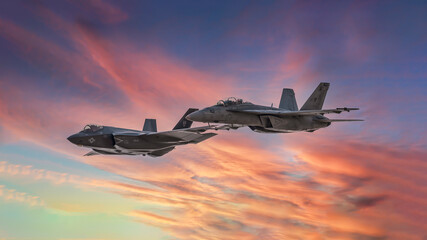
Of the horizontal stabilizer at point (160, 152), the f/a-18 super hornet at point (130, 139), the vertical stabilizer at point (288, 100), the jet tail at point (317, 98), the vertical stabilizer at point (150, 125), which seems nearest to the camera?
the jet tail at point (317, 98)

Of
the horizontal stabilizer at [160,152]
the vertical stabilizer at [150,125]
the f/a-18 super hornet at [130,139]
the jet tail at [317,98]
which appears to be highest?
the jet tail at [317,98]

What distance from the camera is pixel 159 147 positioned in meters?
64.5

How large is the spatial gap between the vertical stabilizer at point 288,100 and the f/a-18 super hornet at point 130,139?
12.6 m

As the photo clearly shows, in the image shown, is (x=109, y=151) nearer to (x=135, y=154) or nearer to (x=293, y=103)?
(x=135, y=154)

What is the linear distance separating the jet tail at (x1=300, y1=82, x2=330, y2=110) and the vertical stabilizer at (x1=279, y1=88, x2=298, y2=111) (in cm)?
428

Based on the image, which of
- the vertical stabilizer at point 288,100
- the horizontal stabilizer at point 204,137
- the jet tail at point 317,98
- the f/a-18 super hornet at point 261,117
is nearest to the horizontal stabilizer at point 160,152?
→ the horizontal stabilizer at point 204,137

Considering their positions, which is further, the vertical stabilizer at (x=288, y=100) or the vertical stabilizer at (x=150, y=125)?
the vertical stabilizer at (x=150, y=125)

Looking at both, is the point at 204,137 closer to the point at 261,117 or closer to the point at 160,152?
the point at 160,152

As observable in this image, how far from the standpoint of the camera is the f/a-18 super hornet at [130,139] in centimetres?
6244

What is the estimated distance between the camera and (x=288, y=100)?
2633 inches

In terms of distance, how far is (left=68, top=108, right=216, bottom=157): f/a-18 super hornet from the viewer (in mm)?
62438

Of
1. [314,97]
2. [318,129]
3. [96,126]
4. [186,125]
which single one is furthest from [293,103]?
[96,126]

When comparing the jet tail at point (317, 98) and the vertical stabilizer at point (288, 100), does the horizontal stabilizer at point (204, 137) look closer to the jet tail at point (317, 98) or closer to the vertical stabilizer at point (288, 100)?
the vertical stabilizer at point (288, 100)

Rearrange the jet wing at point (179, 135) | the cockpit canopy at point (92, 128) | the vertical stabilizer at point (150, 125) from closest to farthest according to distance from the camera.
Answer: the jet wing at point (179, 135) → the cockpit canopy at point (92, 128) → the vertical stabilizer at point (150, 125)
